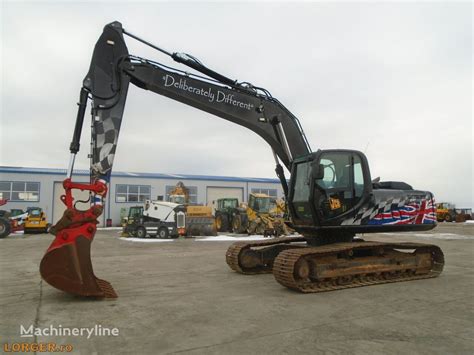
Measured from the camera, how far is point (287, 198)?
867 centimetres

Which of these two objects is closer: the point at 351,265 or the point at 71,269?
the point at 71,269

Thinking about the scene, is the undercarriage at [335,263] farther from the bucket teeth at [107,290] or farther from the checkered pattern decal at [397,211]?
the bucket teeth at [107,290]

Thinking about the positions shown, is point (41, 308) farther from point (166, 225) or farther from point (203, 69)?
point (166, 225)

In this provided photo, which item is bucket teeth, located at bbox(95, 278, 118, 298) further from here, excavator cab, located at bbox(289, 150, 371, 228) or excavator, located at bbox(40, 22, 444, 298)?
excavator cab, located at bbox(289, 150, 371, 228)

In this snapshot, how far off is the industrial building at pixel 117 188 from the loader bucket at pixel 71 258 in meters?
25.7

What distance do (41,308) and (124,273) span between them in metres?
3.56

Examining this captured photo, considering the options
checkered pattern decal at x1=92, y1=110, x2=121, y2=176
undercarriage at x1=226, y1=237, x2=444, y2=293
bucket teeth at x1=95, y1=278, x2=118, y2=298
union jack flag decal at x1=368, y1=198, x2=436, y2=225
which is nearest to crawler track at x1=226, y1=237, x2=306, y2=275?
undercarriage at x1=226, y1=237, x2=444, y2=293

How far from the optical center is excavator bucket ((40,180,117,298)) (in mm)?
5934

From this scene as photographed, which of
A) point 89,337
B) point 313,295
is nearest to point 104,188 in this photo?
point 89,337

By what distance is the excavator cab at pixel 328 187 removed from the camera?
7.86 metres

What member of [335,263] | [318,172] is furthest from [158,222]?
[335,263]

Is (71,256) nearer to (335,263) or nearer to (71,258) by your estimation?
(71,258)

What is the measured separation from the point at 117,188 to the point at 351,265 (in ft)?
111

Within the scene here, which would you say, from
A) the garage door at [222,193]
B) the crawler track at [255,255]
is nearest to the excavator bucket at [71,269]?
the crawler track at [255,255]
